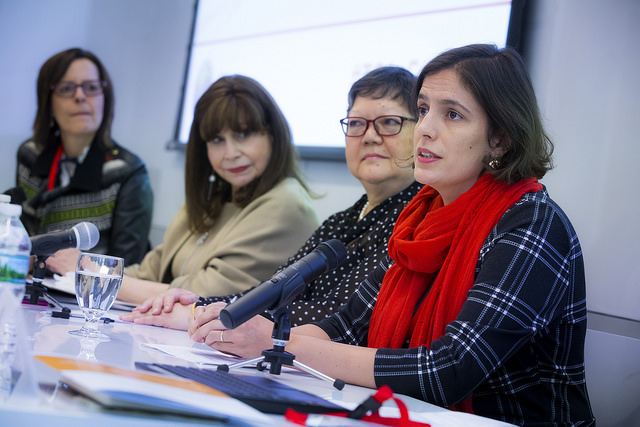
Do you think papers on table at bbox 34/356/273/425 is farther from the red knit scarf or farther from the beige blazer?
the beige blazer

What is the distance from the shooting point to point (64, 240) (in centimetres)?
142

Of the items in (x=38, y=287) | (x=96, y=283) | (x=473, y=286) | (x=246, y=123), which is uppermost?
(x=246, y=123)

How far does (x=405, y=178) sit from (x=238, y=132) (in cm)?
81

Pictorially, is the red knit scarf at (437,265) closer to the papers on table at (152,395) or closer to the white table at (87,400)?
the white table at (87,400)

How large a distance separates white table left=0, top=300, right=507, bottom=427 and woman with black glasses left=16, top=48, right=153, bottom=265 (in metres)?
1.53

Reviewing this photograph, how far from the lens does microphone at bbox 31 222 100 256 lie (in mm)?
1406

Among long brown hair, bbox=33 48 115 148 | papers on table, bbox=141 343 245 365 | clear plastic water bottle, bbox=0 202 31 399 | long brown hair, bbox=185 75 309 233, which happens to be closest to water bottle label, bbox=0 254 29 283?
clear plastic water bottle, bbox=0 202 31 399

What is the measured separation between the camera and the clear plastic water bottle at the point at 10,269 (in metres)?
0.82

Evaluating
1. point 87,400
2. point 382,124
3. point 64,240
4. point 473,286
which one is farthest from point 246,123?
point 87,400

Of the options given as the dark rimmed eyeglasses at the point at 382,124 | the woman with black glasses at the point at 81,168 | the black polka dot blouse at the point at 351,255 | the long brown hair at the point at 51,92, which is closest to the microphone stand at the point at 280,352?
the black polka dot blouse at the point at 351,255

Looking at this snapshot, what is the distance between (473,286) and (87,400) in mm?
712

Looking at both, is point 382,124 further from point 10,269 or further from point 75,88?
point 75,88

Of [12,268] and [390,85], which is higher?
[390,85]

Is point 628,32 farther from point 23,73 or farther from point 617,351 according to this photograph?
point 23,73
